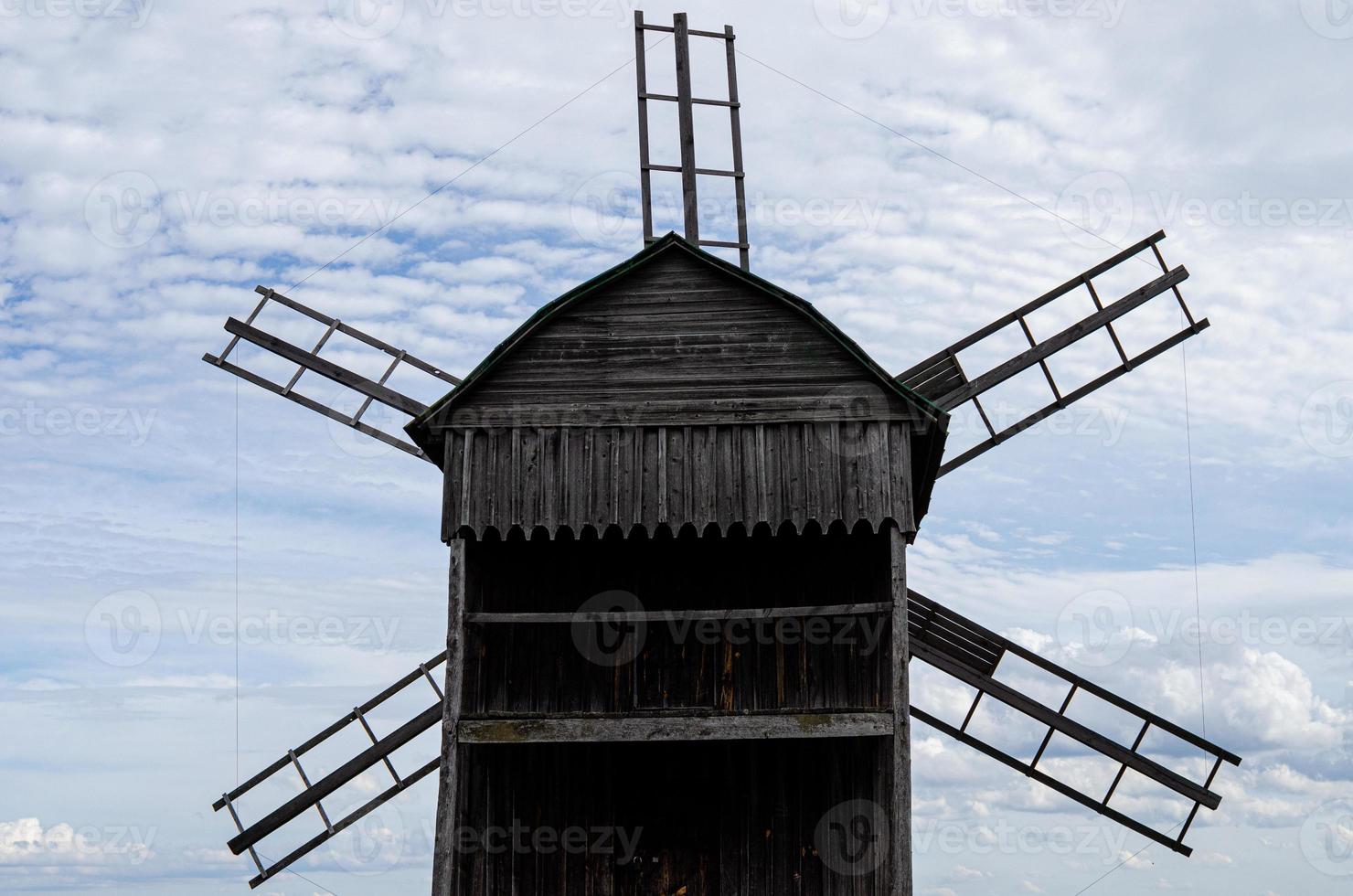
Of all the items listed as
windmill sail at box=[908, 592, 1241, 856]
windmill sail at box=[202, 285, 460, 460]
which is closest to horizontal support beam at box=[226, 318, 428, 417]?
windmill sail at box=[202, 285, 460, 460]

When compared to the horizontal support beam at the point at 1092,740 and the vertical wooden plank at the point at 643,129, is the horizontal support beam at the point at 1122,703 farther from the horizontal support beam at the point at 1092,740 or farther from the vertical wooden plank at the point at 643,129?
the vertical wooden plank at the point at 643,129

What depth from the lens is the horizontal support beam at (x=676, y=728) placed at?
15086 mm

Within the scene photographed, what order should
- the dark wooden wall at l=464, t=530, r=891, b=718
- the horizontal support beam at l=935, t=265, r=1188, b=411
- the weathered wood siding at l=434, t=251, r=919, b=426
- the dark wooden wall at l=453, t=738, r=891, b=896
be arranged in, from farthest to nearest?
the horizontal support beam at l=935, t=265, r=1188, b=411 → the dark wooden wall at l=464, t=530, r=891, b=718 → the dark wooden wall at l=453, t=738, r=891, b=896 → the weathered wood siding at l=434, t=251, r=919, b=426

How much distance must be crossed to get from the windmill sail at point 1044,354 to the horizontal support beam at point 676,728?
4832 mm

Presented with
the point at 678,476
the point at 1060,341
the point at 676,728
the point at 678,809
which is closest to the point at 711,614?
the point at 676,728

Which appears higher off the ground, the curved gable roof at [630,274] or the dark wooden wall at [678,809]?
the curved gable roof at [630,274]

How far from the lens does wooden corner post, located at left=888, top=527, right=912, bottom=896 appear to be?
587 inches

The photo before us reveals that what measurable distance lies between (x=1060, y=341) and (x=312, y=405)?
9788 millimetres

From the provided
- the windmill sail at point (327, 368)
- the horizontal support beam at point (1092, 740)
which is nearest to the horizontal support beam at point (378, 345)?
the windmill sail at point (327, 368)

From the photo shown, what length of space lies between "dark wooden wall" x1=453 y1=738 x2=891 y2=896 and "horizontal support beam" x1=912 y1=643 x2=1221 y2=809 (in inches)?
157

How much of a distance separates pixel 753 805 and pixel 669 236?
6495mm

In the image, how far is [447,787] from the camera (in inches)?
590

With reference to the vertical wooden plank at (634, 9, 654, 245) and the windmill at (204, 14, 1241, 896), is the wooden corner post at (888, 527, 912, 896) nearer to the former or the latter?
the windmill at (204, 14, 1241, 896)

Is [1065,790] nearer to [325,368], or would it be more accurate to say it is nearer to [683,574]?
[683,574]
